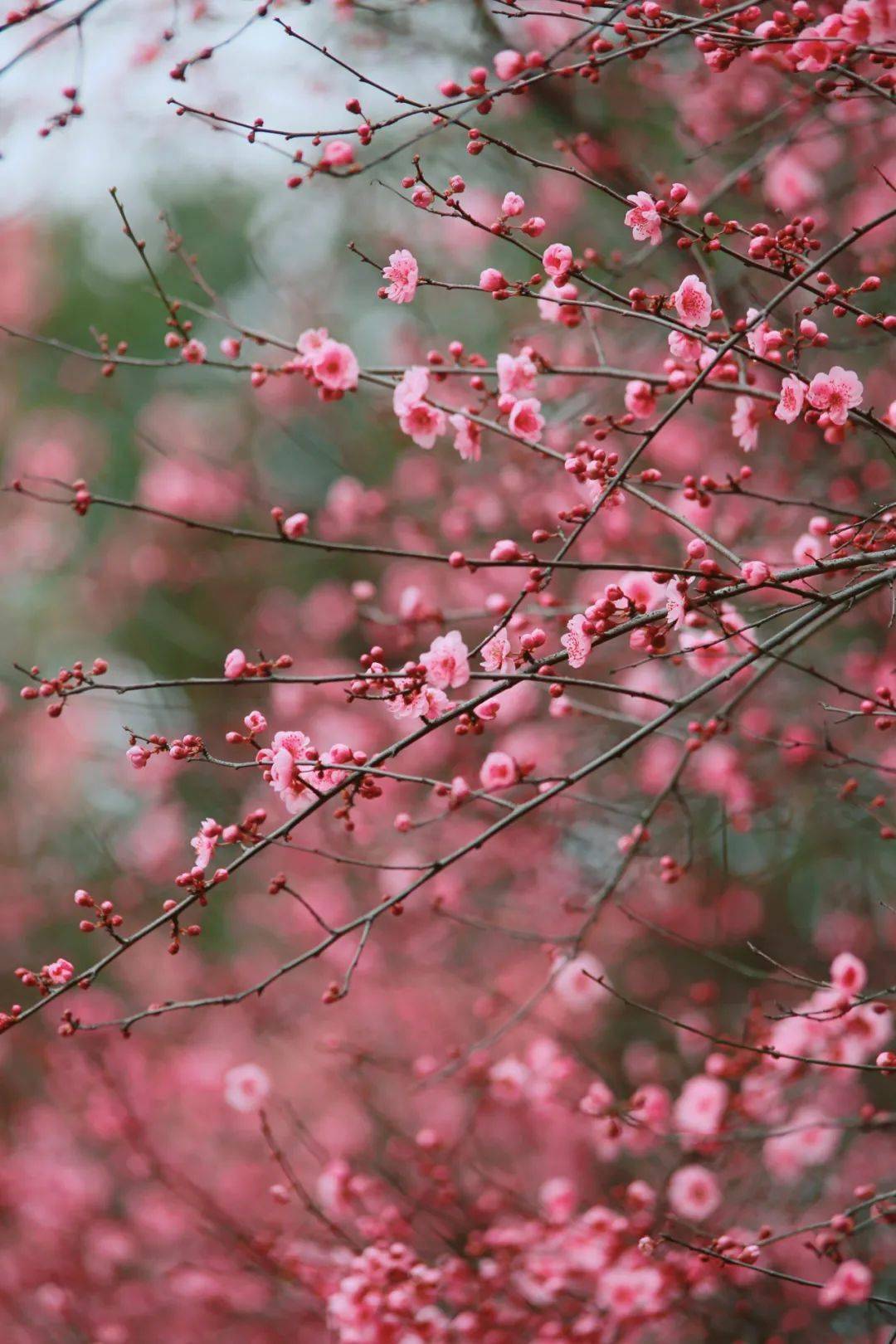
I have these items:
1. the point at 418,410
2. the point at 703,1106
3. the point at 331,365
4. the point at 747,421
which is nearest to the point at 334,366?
the point at 331,365

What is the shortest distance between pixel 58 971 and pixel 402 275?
122 cm

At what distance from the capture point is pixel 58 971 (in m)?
1.69

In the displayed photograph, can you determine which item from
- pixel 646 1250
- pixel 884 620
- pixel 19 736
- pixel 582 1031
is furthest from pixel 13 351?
pixel 646 1250

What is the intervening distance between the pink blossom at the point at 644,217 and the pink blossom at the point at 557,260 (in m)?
0.10

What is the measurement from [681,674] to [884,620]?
0.58m

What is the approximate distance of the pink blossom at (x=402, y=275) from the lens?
70.0 inches

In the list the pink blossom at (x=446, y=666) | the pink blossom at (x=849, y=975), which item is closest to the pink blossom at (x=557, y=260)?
the pink blossom at (x=446, y=666)

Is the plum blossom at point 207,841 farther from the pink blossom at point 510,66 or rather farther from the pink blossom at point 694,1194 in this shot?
the pink blossom at point 694,1194

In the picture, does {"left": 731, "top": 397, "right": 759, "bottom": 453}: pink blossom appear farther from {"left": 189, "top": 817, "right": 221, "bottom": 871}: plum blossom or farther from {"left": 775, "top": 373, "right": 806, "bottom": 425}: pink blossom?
{"left": 189, "top": 817, "right": 221, "bottom": 871}: plum blossom

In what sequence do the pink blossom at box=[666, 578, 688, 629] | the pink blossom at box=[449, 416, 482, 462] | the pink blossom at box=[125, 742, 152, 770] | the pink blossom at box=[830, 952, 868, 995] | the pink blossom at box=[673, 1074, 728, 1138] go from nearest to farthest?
1. the pink blossom at box=[666, 578, 688, 629]
2. the pink blossom at box=[125, 742, 152, 770]
3. the pink blossom at box=[449, 416, 482, 462]
4. the pink blossom at box=[830, 952, 868, 995]
5. the pink blossom at box=[673, 1074, 728, 1138]

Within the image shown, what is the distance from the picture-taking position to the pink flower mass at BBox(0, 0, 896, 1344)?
1.69m

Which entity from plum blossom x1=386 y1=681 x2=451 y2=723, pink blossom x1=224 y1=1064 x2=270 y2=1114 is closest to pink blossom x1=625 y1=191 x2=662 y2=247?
plum blossom x1=386 y1=681 x2=451 y2=723

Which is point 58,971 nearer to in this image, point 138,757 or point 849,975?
point 138,757

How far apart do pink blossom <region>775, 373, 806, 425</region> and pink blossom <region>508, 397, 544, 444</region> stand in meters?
0.39
